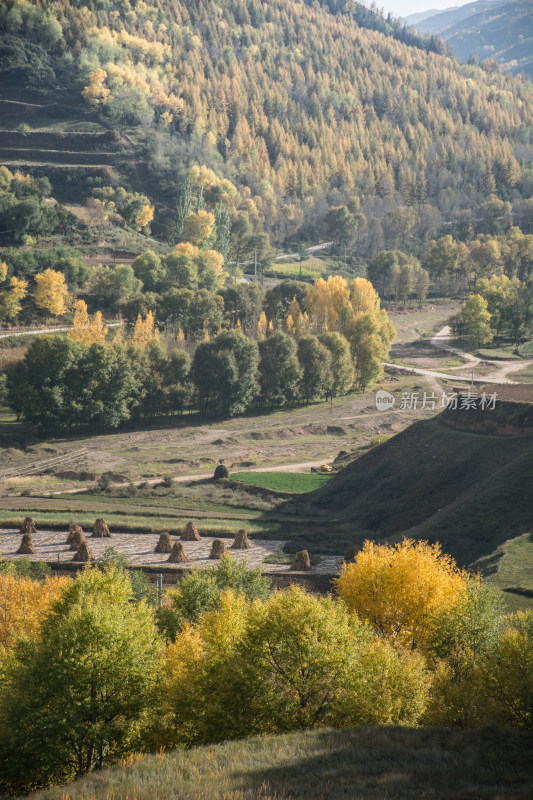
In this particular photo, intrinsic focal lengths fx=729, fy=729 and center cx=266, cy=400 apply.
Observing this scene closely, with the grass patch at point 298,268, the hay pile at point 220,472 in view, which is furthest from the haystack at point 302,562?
the grass patch at point 298,268

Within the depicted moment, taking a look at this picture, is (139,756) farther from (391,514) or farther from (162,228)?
(162,228)

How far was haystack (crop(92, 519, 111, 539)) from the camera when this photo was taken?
5878cm

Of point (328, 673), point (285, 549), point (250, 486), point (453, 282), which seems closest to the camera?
point (328, 673)

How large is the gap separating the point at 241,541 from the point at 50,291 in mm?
64661

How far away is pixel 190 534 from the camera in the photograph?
5797cm

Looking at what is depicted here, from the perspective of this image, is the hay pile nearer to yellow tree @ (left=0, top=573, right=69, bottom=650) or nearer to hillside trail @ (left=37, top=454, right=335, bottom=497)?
hillside trail @ (left=37, top=454, right=335, bottom=497)

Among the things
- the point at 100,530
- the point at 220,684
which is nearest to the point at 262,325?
the point at 100,530

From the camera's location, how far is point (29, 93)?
7111 inches

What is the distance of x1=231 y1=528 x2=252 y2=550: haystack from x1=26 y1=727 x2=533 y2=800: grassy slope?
32906 mm

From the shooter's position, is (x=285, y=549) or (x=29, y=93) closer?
(x=285, y=549)

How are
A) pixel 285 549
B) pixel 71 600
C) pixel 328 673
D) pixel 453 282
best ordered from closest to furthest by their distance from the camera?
pixel 328 673
pixel 71 600
pixel 285 549
pixel 453 282

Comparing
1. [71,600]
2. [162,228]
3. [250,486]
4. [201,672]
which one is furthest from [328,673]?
[162,228]

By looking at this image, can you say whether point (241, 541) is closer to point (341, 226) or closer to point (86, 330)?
point (86, 330)

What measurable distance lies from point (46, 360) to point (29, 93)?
394 feet
